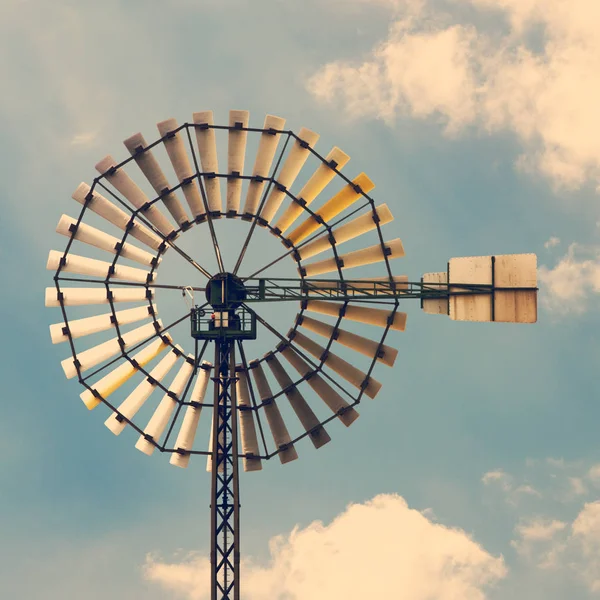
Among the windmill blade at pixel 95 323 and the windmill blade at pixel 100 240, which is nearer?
the windmill blade at pixel 100 240

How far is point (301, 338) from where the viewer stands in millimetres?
33719

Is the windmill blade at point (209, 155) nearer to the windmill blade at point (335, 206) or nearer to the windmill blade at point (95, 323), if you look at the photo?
the windmill blade at point (335, 206)

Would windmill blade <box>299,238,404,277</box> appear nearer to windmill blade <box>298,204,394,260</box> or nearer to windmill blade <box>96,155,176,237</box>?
windmill blade <box>298,204,394,260</box>

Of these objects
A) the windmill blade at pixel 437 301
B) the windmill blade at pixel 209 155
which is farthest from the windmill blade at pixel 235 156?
the windmill blade at pixel 437 301

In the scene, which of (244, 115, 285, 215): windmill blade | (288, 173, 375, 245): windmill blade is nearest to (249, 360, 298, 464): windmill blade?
(288, 173, 375, 245): windmill blade

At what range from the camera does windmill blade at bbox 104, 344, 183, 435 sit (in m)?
33.7

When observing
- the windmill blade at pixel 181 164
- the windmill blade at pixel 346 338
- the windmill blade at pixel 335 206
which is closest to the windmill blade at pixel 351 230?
the windmill blade at pixel 335 206

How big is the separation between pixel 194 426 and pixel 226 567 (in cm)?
483

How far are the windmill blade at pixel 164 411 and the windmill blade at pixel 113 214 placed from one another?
3.99 m

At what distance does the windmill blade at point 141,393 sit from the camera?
110ft

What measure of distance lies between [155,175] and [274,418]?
28.4 ft

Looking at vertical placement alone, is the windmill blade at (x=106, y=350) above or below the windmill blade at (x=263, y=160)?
below

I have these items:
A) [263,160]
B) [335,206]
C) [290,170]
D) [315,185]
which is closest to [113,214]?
[263,160]

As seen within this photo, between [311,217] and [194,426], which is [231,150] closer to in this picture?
[311,217]
